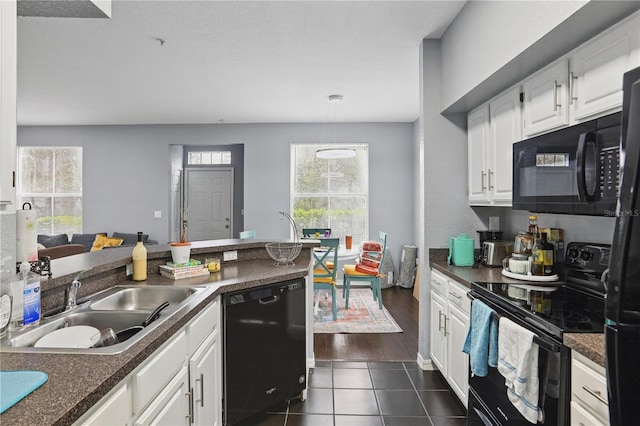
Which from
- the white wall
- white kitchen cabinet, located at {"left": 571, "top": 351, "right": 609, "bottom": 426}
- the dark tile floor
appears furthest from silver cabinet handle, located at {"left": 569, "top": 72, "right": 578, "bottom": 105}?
the dark tile floor

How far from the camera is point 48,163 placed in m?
6.77

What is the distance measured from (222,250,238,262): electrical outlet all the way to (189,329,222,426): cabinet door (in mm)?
883

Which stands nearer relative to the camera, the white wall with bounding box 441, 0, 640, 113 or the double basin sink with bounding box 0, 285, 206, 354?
the double basin sink with bounding box 0, 285, 206, 354

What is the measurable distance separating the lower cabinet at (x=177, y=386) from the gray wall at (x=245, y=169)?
4.59 meters

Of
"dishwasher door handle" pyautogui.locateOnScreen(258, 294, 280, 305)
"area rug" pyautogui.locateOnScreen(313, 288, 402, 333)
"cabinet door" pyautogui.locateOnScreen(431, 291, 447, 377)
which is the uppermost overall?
"dishwasher door handle" pyautogui.locateOnScreen(258, 294, 280, 305)

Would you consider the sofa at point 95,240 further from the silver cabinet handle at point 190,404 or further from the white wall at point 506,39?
the white wall at point 506,39

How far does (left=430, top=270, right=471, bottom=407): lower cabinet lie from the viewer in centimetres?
232

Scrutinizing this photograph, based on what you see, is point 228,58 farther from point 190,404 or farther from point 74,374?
point 74,374

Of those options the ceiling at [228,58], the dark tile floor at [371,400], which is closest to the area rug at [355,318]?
the dark tile floor at [371,400]

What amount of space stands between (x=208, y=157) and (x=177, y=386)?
6639mm

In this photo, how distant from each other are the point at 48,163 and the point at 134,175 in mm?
1583

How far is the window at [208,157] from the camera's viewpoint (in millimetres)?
7625

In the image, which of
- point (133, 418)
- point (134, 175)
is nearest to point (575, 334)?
point (133, 418)

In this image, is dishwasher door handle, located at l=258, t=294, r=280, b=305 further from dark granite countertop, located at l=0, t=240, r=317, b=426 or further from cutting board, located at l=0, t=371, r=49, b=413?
cutting board, located at l=0, t=371, r=49, b=413
